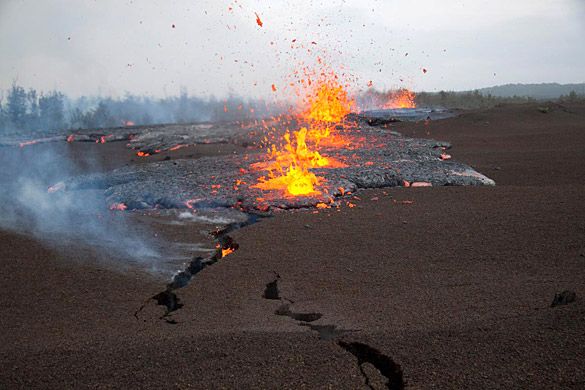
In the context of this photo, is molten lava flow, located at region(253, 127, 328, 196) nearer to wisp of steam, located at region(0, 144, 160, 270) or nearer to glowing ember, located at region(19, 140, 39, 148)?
wisp of steam, located at region(0, 144, 160, 270)

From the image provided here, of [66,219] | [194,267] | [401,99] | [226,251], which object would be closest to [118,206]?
[66,219]

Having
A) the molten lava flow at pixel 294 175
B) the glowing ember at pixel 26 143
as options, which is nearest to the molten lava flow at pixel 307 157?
the molten lava flow at pixel 294 175

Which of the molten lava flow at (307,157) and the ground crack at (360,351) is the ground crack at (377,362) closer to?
the ground crack at (360,351)

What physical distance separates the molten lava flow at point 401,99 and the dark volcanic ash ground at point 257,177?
1446 centimetres

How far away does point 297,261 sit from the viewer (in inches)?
188

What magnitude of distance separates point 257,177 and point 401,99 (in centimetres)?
2304

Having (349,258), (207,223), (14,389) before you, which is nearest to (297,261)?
(349,258)

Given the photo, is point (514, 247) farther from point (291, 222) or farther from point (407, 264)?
point (291, 222)

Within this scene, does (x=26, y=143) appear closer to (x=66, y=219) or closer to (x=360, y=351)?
(x=66, y=219)

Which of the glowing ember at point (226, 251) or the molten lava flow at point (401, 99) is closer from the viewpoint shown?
the glowing ember at point (226, 251)

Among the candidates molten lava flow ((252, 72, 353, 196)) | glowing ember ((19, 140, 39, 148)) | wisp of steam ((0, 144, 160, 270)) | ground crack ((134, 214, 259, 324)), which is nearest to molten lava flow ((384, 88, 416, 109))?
molten lava flow ((252, 72, 353, 196))

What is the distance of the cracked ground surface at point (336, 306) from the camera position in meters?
2.67

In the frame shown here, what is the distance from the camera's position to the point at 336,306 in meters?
3.65

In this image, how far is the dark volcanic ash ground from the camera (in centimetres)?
738
